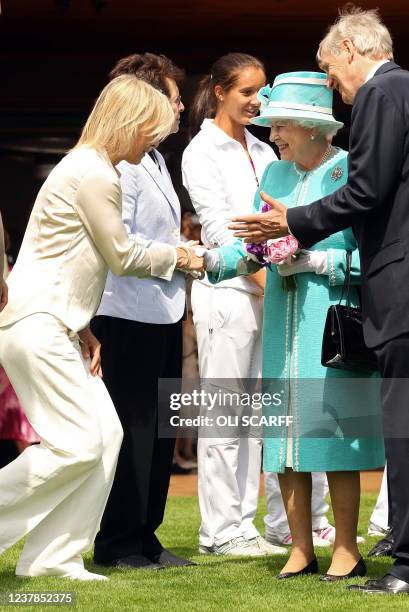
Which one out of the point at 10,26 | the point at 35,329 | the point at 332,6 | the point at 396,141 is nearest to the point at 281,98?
the point at 396,141

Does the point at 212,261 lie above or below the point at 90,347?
above

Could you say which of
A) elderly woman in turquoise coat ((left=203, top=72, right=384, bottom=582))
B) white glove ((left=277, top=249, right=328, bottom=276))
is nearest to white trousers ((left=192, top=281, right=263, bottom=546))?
elderly woman in turquoise coat ((left=203, top=72, right=384, bottom=582))

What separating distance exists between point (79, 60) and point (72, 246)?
692cm

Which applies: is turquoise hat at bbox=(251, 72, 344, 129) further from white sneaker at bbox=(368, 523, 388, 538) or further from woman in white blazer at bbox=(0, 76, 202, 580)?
white sneaker at bbox=(368, 523, 388, 538)

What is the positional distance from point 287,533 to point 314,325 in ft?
5.92

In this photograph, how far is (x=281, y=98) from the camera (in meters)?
5.96

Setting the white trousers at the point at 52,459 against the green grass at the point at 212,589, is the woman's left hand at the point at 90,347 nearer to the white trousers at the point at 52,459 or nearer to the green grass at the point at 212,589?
the white trousers at the point at 52,459

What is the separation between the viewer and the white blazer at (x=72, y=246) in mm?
5629

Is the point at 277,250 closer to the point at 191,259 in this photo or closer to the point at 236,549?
the point at 191,259

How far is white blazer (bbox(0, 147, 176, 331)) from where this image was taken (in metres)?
5.63

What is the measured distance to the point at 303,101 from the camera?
5.91m

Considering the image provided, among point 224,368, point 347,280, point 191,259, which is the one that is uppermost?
point 191,259

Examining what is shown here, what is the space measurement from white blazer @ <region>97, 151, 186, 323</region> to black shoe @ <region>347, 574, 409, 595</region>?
1696 millimetres

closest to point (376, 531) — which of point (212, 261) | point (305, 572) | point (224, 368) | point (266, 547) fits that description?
point (266, 547)
